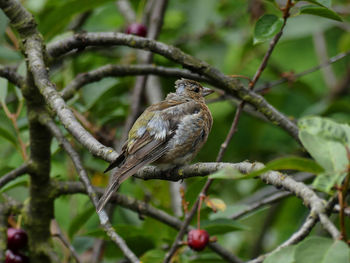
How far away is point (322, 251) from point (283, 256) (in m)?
0.22

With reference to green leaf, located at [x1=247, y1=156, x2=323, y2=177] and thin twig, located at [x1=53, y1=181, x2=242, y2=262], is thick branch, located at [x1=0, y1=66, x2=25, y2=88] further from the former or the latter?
green leaf, located at [x1=247, y1=156, x2=323, y2=177]

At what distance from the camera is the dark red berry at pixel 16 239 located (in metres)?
4.05

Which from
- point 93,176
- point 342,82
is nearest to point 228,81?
point 93,176

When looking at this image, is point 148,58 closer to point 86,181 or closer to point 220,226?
point 220,226

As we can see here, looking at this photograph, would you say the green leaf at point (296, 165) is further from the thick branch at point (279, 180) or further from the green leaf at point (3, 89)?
the green leaf at point (3, 89)

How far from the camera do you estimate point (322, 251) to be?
76.5 inches

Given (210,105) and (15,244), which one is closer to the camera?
(15,244)

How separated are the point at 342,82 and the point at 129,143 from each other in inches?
155

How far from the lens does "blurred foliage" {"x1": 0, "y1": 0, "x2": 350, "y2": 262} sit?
4.86 m

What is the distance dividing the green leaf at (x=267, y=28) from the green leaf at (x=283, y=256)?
1.64 m

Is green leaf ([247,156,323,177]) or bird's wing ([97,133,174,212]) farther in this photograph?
bird's wing ([97,133,174,212])

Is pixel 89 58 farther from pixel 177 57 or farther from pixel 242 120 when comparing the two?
pixel 177 57

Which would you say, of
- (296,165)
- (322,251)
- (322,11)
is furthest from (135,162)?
(322,251)

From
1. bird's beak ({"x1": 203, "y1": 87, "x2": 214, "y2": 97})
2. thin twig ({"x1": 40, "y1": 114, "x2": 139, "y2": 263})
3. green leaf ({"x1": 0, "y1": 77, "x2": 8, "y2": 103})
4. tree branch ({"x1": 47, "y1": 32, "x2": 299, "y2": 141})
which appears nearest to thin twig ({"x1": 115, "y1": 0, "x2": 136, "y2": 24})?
bird's beak ({"x1": 203, "y1": 87, "x2": 214, "y2": 97})
